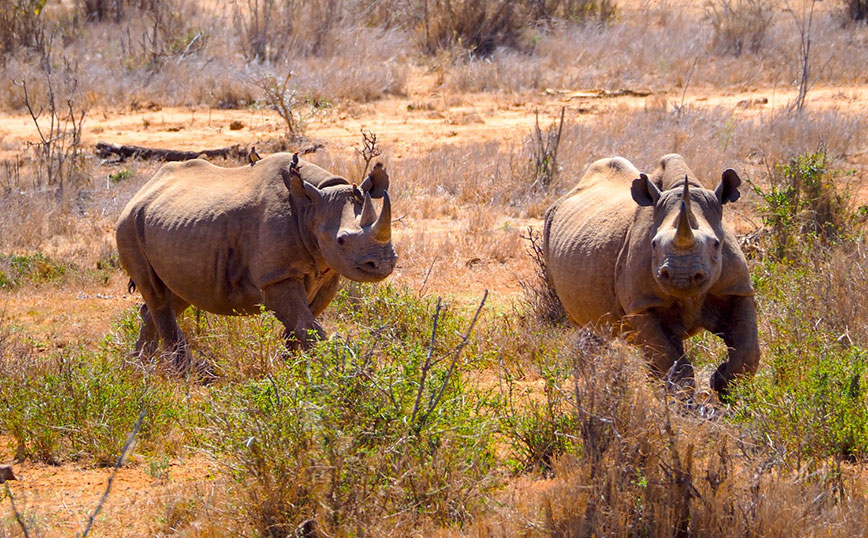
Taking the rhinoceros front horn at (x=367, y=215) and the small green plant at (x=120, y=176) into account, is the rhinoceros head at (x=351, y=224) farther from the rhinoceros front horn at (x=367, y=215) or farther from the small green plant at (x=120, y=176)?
the small green plant at (x=120, y=176)

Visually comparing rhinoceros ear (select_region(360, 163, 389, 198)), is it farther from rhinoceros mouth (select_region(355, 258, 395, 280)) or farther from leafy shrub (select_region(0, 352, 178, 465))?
leafy shrub (select_region(0, 352, 178, 465))

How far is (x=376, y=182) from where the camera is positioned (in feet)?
24.7

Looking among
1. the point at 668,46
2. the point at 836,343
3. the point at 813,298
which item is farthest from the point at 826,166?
the point at 668,46

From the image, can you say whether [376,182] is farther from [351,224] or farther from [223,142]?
[223,142]

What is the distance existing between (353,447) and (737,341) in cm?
244

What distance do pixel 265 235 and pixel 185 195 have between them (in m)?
1.04

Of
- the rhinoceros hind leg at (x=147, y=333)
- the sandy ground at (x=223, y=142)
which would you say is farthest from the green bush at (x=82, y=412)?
the rhinoceros hind leg at (x=147, y=333)

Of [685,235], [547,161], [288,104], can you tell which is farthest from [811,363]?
[288,104]

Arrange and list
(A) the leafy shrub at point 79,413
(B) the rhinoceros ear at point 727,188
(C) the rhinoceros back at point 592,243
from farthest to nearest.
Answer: (C) the rhinoceros back at point 592,243 < (B) the rhinoceros ear at point 727,188 < (A) the leafy shrub at point 79,413

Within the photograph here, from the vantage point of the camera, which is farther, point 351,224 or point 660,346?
point 351,224

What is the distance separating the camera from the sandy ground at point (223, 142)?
18.5 ft

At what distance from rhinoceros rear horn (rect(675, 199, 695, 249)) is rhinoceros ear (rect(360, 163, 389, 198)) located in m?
2.31

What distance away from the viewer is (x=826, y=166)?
454 inches

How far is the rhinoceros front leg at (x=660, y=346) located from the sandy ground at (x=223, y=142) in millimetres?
2492
